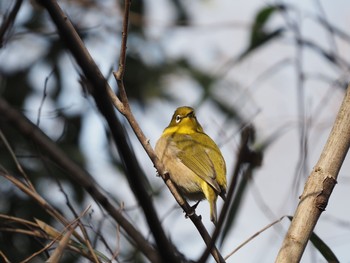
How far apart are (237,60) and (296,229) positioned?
2.02 metres

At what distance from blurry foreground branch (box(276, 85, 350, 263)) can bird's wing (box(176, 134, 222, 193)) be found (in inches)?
76.6

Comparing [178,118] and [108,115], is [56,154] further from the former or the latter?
[178,118]

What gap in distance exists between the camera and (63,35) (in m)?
1.03

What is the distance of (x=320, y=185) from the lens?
1.82 m

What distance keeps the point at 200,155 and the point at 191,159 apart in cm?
11

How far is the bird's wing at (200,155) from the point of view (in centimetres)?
392

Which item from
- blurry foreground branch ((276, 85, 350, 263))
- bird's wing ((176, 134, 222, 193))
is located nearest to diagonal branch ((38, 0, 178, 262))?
blurry foreground branch ((276, 85, 350, 263))

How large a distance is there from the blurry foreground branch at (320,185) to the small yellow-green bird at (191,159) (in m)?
1.59

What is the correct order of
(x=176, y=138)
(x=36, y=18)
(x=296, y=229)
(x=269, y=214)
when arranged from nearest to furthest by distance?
(x=296, y=229)
(x=269, y=214)
(x=176, y=138)
(x=36, y=18)

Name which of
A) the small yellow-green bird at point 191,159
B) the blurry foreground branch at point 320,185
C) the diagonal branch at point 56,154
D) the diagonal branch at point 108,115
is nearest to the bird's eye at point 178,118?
the small yellow-green bird at point 191,159

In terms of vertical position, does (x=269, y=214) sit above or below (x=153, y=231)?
above

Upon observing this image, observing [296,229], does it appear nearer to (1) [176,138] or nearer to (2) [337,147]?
(2) [337,147]

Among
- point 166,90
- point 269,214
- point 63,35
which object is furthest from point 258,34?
point 63,35

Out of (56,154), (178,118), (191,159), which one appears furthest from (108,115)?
(178,118)
